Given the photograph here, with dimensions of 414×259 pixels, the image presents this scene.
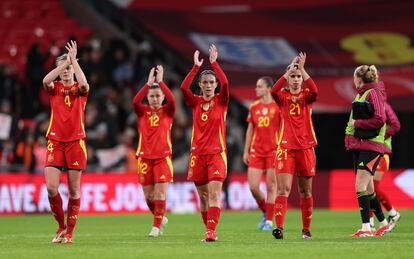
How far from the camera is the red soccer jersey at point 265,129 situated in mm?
19984

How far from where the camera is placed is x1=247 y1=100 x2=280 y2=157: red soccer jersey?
20.0 m

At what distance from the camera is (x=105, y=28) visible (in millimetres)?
32594

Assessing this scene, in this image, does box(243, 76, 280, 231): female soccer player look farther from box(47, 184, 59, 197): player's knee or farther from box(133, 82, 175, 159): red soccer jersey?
box(47, 184, 59, 197): player's knee

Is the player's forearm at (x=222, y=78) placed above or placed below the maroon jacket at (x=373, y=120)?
above

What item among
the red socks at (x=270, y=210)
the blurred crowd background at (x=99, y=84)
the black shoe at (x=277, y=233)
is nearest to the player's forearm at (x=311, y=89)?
the black shoe at (x=277, y=233)

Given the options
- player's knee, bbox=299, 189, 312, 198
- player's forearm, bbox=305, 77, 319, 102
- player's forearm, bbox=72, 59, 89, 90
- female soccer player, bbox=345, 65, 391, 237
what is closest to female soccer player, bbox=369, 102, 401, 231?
female soccer player, bbox=345, 65, 391, 237

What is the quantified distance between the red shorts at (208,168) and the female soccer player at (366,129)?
1.97 meters

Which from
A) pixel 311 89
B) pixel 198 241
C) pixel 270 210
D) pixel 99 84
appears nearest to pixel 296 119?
pixel 311 89

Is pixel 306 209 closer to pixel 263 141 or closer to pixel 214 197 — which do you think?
pixel 214 197

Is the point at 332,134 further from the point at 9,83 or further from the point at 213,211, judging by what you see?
the point at 213,211

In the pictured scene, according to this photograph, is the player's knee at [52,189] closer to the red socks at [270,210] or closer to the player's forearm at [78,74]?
the player's forearm at [78,74]

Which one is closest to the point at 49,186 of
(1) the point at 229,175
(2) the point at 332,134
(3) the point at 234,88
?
(1) the point at 229,175

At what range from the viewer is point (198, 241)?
1603 centimetres

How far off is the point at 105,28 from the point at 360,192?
57.5 feet
